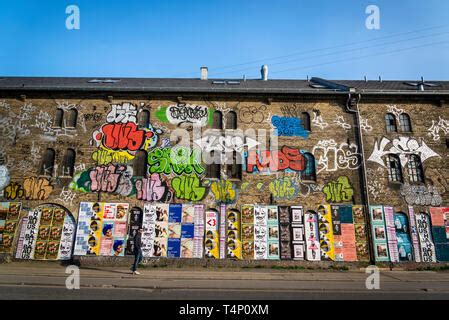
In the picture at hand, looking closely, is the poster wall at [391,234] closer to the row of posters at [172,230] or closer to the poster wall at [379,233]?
the poster wall at [379,233]

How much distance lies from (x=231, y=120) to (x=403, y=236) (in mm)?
10525

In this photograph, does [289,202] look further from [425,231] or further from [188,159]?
[425,231]

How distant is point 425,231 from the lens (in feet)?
46.3

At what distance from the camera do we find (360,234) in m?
14.0

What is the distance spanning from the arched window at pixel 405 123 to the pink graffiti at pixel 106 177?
1528 cm

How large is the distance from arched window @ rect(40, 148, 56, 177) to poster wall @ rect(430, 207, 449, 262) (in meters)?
19.7

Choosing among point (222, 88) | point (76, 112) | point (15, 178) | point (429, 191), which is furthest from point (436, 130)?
point (15, 178)

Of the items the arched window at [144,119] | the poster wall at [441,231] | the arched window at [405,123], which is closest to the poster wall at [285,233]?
the poster wall at [441,231]

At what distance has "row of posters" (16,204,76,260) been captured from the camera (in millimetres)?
13883

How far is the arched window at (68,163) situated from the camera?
14867 millimetres

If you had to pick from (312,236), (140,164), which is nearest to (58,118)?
(140,164)

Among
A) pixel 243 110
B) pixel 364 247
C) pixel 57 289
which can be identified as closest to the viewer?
pixel 57 289

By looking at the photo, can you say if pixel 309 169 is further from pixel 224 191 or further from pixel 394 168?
pixel 224 191

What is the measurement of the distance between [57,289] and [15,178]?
10.1 metres
